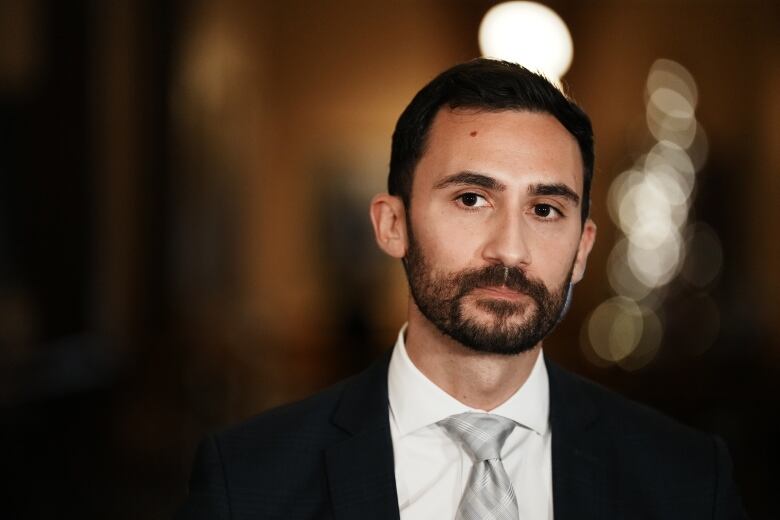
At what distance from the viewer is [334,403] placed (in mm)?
2355

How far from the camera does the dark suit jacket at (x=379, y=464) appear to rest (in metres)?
2.15

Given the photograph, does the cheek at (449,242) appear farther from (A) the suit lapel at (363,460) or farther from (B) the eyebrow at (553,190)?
(A) the suit lapel at (363,460)

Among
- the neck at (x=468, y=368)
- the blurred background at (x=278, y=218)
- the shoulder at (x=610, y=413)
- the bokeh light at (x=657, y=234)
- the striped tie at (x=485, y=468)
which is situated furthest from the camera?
the bokeh light at (x=657, y=234)

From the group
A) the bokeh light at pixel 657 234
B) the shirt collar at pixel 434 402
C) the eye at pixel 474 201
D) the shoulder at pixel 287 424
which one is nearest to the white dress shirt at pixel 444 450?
the shirt collar at pixel 434 402

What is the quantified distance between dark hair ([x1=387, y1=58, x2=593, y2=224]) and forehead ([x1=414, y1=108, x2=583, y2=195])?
0.02 m

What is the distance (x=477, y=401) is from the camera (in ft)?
7.39

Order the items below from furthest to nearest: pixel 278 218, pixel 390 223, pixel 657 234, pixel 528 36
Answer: pixel 278 218 → pixel 657 234 → pixel 528 36 → pixel 390 223

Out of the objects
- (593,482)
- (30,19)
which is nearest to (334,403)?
(593,482)

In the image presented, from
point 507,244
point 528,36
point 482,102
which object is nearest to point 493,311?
point 507,244

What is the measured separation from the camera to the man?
2139 millimetres

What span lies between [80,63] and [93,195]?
1144 mm

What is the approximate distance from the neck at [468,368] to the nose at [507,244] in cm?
22

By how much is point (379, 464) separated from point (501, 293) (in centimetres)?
46

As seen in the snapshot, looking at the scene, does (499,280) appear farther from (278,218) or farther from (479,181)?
(278,218)
